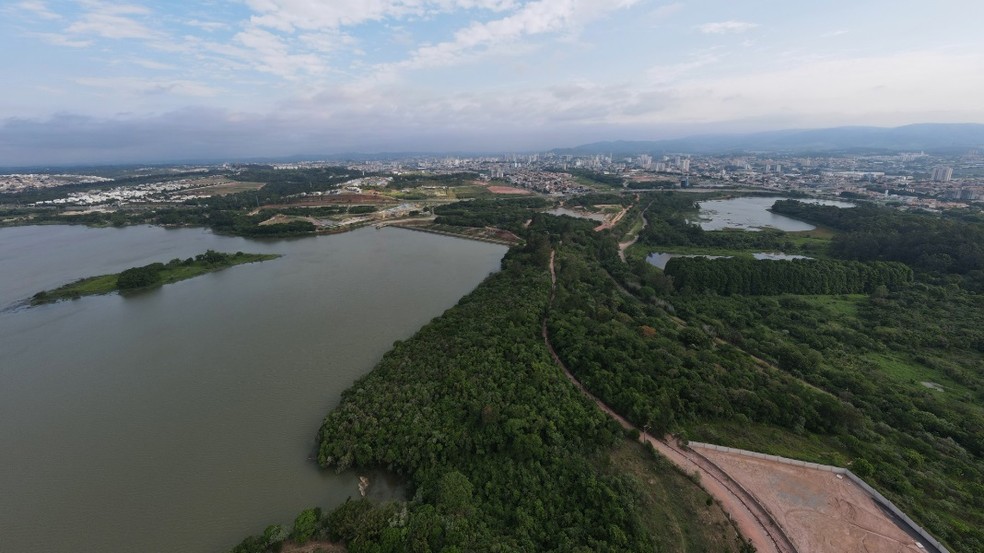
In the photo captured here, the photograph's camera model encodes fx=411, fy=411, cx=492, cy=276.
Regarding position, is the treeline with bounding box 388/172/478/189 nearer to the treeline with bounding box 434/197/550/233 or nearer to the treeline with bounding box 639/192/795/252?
the treeline with bounding box 434/197/550/233

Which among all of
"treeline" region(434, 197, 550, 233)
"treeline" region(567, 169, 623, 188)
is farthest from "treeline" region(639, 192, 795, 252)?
"treeline" region(567, 169, 623, 188)

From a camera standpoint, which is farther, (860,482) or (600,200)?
(600,200)

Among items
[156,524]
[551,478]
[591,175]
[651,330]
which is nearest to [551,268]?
[651,330]

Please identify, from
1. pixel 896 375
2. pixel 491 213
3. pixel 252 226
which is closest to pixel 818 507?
pixel 896 375

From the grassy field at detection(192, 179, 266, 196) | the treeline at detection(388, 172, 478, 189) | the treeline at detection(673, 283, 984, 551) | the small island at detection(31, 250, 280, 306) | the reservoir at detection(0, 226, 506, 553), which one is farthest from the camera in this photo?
the treeline at detection(388, 172, 478, 189)

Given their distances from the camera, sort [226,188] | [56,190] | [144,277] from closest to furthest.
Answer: [144,277] < [56,190] < [226,188]

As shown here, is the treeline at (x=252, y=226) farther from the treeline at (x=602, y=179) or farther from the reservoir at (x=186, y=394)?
the treeline at (x=602, y=179)

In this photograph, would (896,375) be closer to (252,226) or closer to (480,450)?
(480,450)

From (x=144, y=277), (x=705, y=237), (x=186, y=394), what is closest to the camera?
A: (x=186, y=394)
